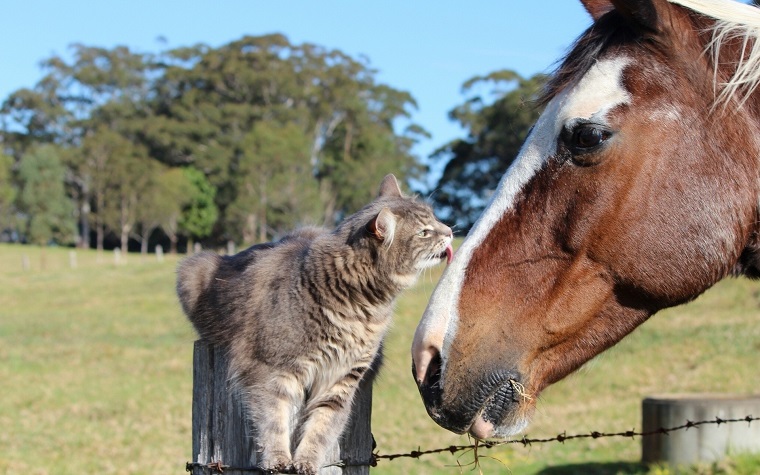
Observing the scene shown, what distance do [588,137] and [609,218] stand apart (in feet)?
0.61

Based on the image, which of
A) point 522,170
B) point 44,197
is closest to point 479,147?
point 522,170

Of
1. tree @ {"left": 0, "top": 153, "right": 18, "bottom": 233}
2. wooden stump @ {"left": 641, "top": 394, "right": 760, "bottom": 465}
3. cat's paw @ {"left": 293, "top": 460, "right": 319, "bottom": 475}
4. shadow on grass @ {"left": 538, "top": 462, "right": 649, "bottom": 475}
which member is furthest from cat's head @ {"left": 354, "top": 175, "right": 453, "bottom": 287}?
tree @ {"left": 0, "top": 153, "right": 18, "bottom": 233}

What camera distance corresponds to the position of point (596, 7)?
2145 mm

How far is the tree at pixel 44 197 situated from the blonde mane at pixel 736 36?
184 ft

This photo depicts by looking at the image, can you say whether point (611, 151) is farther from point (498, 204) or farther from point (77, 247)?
point (77, 247)

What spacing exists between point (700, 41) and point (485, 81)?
29897 mm

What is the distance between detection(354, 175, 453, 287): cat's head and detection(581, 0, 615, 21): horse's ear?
49.2 inches

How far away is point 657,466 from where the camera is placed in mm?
7410

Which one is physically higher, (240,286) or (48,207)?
(48,207)

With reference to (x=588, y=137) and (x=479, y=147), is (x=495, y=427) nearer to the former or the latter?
(x=588, y=137)

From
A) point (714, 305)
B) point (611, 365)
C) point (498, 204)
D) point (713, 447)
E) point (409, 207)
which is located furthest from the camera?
point (714, 305)

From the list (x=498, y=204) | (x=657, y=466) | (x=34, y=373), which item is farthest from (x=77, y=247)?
(x=498, y=204)

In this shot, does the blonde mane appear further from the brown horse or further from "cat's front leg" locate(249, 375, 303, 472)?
"cat's front leg" locate(249, 375, 303, 472)

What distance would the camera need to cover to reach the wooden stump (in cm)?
716
